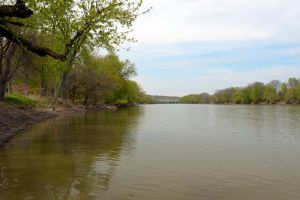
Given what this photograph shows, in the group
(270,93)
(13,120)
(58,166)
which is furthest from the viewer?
(270,93)

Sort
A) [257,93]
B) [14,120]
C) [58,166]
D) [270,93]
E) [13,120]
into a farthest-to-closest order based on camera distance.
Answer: [257,93]
[270,93]
[14,120]
[13,120]
[58,166]

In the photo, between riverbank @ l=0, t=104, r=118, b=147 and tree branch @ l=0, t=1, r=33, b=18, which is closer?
tree branch @ l=0, t=1, r=33, b=18

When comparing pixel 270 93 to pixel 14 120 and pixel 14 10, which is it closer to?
pixel 14 120

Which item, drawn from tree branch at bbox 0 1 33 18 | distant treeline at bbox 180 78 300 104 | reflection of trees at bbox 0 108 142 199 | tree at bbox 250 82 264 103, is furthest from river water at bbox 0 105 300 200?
tree at bbox 250 82 264 103

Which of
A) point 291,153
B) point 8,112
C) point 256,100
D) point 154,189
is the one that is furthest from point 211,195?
point 256,100

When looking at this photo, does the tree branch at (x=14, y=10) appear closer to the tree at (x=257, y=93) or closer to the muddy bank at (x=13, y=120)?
the muddy bank at (x=13, y=120)

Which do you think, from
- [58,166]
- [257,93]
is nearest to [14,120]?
[58,166]

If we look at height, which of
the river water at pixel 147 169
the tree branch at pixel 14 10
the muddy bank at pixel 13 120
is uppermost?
the tree branch at pixel 14 10

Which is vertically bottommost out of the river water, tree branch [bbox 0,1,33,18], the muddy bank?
the river water

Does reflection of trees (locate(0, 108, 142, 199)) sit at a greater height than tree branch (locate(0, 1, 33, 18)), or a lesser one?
lesser

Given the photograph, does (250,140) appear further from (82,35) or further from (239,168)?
(82,35)

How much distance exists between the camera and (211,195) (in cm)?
995

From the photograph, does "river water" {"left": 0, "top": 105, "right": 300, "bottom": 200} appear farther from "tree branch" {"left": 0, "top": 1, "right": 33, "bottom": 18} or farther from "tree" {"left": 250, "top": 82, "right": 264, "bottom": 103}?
"tree" {"left": 250, "top": 82, "right": 264, "bottom": 103}

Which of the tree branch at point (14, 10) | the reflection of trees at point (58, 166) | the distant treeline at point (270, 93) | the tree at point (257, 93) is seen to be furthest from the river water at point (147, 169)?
the tree at point (257, 93)
